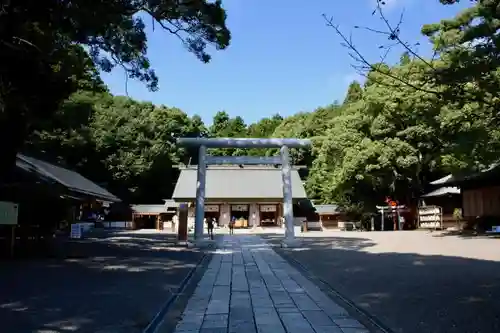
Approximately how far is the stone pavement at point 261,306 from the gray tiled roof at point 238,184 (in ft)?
101

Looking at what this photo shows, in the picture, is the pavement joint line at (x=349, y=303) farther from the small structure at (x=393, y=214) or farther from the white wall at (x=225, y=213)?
the white wall at (x=225, y=213)

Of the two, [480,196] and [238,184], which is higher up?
[238,184]

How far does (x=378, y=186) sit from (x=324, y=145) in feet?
17.6

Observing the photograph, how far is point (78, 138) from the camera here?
122ft

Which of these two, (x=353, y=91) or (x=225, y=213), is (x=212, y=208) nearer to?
(x=225, y=213)

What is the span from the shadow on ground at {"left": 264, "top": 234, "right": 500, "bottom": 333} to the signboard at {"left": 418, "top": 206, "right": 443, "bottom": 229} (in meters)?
16.5

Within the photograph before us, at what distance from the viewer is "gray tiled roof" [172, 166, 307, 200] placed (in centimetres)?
4216

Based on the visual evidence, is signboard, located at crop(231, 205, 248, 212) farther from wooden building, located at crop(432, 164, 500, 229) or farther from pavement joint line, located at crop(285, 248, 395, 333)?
pavement joint line, located at crop(285, 248, 395, 333)

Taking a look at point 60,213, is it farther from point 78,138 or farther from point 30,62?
point 78,138

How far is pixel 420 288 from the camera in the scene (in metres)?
8.51

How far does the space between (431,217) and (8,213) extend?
24.5 m

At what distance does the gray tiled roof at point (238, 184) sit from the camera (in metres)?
42.2

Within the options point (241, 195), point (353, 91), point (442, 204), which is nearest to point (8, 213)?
point (442, 204)

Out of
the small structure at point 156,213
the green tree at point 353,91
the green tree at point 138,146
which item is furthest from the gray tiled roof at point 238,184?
the green tree at point 353,91
